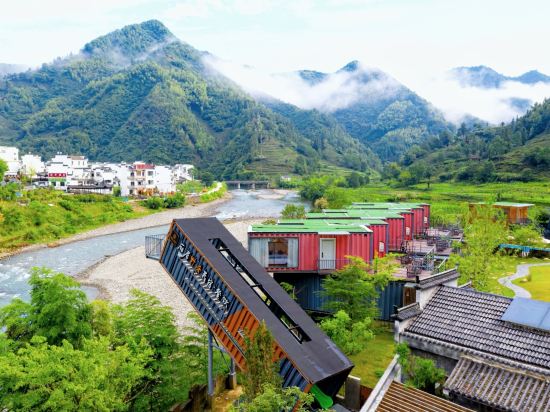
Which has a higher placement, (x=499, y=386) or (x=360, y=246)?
(x=360, y=246)

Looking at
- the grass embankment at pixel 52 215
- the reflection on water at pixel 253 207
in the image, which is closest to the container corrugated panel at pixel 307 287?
the grass embankment at pixel 52 215

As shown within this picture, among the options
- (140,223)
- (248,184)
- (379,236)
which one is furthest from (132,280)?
(248,184)

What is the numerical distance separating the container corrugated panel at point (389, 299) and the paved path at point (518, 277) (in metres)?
8.05

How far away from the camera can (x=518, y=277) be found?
30750mm

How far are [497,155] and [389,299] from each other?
325 feet

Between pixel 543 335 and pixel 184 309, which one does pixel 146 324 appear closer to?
pixel 543 335

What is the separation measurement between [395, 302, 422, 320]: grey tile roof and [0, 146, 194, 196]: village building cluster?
296ft

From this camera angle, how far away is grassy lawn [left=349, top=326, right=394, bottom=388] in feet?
54.7

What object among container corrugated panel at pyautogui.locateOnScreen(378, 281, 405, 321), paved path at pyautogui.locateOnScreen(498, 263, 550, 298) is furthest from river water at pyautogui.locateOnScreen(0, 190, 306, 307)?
paved path at pyautogui.locateOnScreen(498, 263, 550, 298)

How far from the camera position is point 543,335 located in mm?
12320

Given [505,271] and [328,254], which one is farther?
[505,271]

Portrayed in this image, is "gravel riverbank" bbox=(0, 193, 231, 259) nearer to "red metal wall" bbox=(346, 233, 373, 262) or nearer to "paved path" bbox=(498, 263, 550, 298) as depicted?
"red metal wall" bbox=(346, 233, 373, 262)

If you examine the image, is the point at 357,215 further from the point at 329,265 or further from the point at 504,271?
the point at 504,271

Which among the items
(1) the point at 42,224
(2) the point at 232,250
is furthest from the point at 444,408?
(1) the point at 42,224
